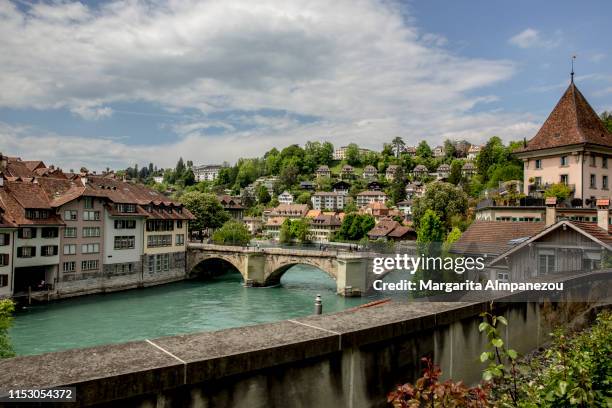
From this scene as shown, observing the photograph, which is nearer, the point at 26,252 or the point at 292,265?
the point at 26,252

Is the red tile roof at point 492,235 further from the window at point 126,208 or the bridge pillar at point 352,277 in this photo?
the window at point 126,208

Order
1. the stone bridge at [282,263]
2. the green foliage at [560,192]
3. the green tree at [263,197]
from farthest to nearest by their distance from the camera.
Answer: the green tree at [263,197]
the stone bridge at [282,263]
the green foliage at [560,192]

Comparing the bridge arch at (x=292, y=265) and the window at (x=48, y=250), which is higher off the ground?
the window at (x=48, y=250)

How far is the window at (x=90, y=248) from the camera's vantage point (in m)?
44.5

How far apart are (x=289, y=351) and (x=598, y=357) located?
6.76 ft

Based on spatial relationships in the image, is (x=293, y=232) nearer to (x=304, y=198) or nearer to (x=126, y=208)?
(x=304, y=198)

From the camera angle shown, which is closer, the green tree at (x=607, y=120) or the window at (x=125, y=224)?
the window at (x=125, y=224)

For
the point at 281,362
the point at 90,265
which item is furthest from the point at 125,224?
the point at 281,362

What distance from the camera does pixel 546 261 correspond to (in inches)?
535

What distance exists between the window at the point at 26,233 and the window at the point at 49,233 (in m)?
0.67

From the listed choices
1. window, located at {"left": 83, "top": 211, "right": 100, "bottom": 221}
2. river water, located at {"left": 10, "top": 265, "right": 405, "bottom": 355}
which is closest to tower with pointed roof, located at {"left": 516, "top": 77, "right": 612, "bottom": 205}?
river water, located at {"left": 10, "top": 265, "right": 405, "bottom": 355}

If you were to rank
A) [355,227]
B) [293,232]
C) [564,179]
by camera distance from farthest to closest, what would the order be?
[293,232] < [355,227] < [564,179]

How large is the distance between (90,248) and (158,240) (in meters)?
9.41

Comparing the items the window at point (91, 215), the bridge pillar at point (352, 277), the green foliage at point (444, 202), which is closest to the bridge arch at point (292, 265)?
the bridge pillar at point (352, 277)
